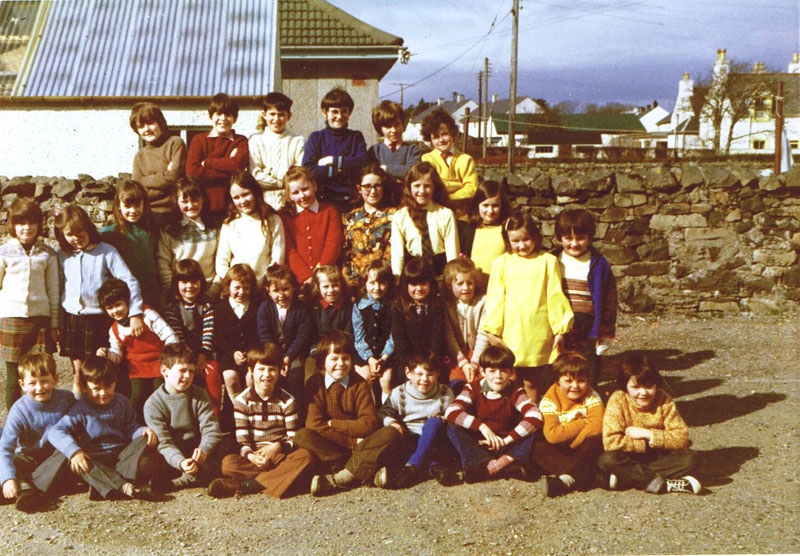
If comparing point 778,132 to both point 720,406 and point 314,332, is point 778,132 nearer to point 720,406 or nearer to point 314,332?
point 720,406

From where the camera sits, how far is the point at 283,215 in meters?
4.71

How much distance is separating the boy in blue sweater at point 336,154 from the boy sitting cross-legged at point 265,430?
4.44ft

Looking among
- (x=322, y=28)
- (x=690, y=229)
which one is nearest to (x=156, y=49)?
(x=322, y=28)

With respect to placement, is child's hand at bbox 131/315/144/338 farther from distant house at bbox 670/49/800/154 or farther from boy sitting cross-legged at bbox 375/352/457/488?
distant house at bbox 670/49/800/154

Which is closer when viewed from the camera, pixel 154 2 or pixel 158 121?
pixel 158 121

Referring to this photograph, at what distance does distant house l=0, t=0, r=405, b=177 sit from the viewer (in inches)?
433

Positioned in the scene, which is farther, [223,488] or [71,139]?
[71,139]

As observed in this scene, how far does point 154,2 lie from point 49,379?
9534 millimetres

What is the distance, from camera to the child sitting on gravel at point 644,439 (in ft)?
12.1

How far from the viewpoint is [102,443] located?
382 cm

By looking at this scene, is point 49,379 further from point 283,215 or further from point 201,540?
point 283,215

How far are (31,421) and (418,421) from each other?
198 centimetres

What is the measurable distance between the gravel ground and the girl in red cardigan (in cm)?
148

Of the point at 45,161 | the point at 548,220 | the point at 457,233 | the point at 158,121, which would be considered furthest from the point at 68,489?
the point at 45,161
